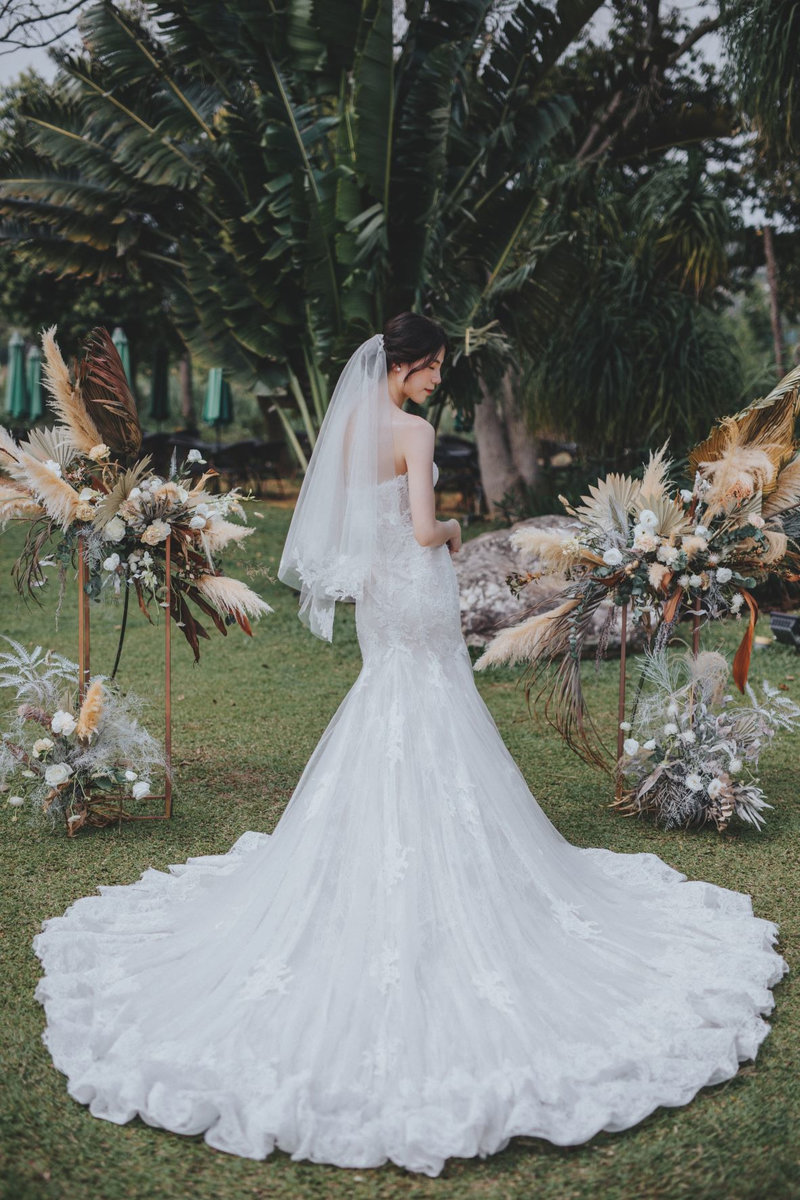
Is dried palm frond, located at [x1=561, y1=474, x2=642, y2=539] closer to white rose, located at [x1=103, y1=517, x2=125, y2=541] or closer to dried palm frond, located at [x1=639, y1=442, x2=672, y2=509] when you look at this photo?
dried palm frond, located at [x1=639, y1=442, x2=672, y2=509]

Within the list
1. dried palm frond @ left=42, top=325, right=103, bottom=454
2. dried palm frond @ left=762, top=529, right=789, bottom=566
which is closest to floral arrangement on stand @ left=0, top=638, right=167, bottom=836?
dried palm frond @ left=42, top=325, right=103, bottom=454

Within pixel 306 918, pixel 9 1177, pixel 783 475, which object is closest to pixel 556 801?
pixel 783 475

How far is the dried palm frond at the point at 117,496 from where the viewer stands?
467 centimetres

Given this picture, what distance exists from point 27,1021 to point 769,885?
2.84 m

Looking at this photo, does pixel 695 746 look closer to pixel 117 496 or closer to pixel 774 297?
pixel 117 496

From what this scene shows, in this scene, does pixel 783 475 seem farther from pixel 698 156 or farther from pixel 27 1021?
pixel 698 156

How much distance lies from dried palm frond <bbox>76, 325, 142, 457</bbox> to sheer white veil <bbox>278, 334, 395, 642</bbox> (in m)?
1.35

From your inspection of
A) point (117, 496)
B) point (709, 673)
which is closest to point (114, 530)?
point (117, 496)

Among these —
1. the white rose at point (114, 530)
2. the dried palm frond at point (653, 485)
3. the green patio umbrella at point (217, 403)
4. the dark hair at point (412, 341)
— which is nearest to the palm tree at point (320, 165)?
the green patio umbrella at point (217, 403)

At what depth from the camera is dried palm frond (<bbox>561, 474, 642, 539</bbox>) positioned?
193 inches

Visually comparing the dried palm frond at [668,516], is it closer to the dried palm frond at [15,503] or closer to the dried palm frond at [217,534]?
the dried palm frond at [217,534]

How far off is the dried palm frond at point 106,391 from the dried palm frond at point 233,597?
29.2 inches

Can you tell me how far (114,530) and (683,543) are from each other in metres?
2.46

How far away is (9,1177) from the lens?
254 centimetres
